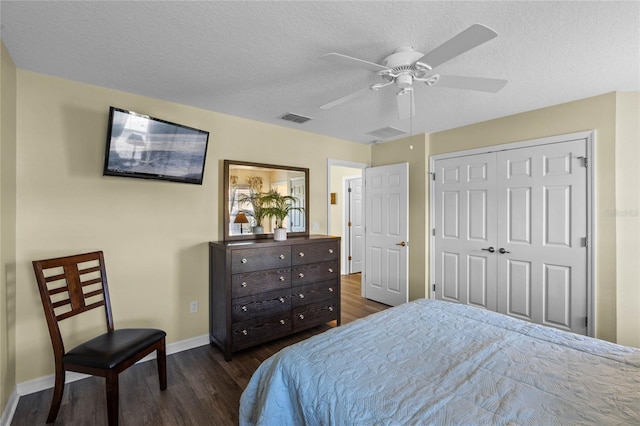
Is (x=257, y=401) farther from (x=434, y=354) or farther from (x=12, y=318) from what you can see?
(x=12, y=318)

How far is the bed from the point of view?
1127 millimetres

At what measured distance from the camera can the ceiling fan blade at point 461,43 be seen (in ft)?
4.14

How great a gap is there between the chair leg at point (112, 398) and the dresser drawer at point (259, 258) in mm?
1172

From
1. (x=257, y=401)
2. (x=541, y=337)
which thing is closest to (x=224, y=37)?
(x=257, y=401)

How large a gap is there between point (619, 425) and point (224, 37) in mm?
2613

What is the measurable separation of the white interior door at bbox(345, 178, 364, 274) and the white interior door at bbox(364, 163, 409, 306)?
1.36m

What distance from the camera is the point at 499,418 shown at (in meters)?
1.08

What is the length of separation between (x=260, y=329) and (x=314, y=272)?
0.84 metres

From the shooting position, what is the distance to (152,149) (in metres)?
2.59

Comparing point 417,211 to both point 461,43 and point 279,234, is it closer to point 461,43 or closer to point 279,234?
point 279,234

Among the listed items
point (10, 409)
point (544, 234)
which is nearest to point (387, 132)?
point (544, 234)

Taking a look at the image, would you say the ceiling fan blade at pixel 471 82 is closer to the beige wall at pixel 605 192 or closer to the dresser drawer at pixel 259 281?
the beige wall at pixel 605 192

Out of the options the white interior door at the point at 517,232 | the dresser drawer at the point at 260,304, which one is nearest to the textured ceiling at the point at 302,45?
the white interior door at the point at 517,232

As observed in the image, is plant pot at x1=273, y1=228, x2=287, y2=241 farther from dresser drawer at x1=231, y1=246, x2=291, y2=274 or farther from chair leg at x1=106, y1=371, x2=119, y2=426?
chair leg at x1=106, y1=371, x2=119, y2=426
